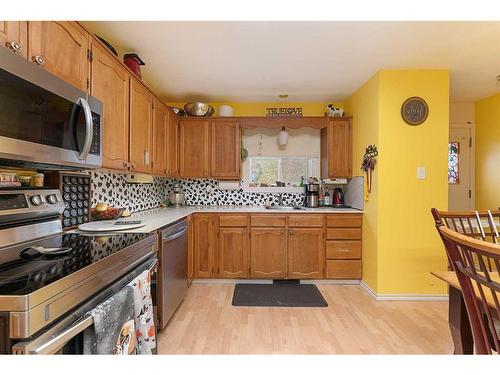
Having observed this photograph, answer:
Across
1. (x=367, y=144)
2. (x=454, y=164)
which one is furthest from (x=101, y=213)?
(x=454, y=164)

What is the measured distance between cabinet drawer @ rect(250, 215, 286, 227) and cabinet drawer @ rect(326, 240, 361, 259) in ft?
2.03

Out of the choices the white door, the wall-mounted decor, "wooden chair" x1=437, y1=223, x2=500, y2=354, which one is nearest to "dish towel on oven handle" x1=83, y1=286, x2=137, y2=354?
"wooden chair" x1=437, y1=223, x2=500, y2=354

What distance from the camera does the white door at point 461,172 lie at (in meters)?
3.62

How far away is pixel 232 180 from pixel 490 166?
337 centimetres

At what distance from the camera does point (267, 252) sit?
10.4 feet

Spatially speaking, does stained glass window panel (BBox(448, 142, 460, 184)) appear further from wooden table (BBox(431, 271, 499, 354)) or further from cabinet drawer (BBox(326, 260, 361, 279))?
wooden table (BBox(431, 271, 499, 354))

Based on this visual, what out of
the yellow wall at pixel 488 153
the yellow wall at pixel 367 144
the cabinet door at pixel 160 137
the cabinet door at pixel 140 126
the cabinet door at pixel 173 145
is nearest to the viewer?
the cabinet door at pixel 140 126

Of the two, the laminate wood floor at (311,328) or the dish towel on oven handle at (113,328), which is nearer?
the dish towel on oven handle at (113,328)

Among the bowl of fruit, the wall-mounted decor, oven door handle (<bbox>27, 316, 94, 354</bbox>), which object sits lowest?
oven door handle (<bbox>27, 316, 94, 354</bbox>)

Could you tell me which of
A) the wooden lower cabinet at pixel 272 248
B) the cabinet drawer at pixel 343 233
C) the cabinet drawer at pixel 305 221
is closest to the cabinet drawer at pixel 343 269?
the wooden lower cabinet at pixel 272 248

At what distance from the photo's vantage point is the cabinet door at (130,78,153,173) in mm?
2127

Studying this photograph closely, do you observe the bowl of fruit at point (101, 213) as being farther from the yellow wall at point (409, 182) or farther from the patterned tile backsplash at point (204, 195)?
the yellow wall at point (409, 182)

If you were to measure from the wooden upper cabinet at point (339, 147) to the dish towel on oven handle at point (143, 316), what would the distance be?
9.00ft
